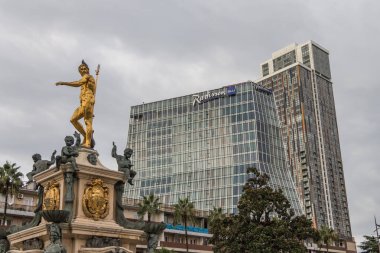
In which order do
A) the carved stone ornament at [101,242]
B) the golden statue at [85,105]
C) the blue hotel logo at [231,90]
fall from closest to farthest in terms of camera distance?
1. the carved stone ornament at [101,242]
2. the golden statue at [85,105]
3. the blue hotel logo at [231,90]

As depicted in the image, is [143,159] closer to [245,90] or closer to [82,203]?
[245,90]

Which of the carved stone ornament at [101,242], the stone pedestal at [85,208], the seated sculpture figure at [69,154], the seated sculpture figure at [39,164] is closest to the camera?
the stone pedestal at [85,208]

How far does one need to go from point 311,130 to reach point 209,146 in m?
49.8

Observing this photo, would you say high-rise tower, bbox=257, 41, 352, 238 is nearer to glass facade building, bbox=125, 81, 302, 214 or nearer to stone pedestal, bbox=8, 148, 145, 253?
glass facade building, bbox=125, 81, 302, 214

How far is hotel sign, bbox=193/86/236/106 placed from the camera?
4552 inches

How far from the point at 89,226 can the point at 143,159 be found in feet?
335

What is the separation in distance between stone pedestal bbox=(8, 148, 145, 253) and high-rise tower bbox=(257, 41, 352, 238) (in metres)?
126

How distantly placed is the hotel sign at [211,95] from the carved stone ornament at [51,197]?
316 feet

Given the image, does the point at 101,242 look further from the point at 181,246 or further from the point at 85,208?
the point at 181,246

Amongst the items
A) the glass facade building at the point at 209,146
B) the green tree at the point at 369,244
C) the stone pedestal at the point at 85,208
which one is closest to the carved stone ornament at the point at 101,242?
the stone pedestal at the point at 85,208

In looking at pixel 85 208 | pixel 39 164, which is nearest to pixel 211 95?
pixel 39 164

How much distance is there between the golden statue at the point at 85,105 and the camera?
72.6 feet

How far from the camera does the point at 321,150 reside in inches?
6024

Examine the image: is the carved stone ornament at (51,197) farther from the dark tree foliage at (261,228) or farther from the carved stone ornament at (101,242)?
the dark tree foliage at (261,228)
